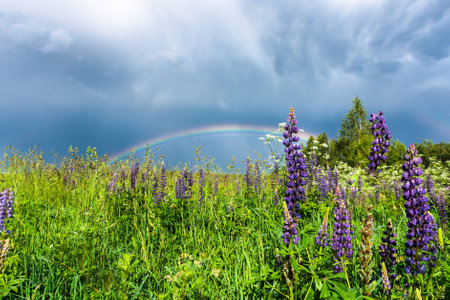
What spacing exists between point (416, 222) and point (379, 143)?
0.75 m

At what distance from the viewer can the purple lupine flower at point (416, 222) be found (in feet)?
6.26

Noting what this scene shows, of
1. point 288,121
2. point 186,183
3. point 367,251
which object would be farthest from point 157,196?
point 367,251

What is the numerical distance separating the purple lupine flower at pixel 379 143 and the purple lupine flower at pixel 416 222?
28cm

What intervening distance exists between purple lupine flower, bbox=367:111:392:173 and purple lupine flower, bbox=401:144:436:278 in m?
0.28

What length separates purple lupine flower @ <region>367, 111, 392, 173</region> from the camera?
2.29 metres

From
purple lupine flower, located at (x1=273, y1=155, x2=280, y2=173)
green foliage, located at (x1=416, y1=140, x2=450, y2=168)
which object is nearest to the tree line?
green foliage, located at (x1=416, y1=140, x2=450, y2=168)

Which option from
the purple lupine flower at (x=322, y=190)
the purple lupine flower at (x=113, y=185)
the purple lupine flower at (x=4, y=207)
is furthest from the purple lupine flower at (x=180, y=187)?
the purple lupine flower at (x=322, y=190)

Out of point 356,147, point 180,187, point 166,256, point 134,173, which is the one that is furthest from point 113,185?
point 356,147

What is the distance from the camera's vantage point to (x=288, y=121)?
2432 millimetres

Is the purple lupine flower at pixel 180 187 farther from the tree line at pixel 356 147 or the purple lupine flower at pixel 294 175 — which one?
the tree line at pixel 356 147

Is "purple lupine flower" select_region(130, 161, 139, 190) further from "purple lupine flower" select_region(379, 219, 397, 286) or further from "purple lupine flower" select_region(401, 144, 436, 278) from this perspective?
"purple lupine flower" select_region(401, 144, 436, 278)

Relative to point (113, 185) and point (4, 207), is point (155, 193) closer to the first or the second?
point (113, 185)

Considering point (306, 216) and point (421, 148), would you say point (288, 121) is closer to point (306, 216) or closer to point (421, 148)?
point (306, 216)

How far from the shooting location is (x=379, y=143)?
2336mm
